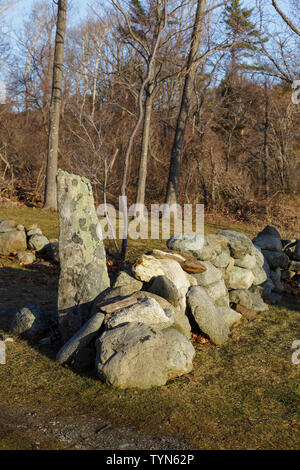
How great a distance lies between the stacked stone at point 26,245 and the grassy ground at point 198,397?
457 cm

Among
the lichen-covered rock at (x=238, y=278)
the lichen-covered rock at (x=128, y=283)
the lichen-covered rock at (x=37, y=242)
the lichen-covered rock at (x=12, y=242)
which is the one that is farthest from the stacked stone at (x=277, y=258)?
the lichen-covered rock at (x=12, y=242)

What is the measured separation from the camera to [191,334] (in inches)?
233

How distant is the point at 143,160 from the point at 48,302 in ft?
26.0

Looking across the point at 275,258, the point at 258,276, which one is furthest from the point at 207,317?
the point at 275,258

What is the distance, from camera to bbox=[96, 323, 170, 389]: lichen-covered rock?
14.3 feet

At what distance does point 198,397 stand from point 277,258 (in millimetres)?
5552

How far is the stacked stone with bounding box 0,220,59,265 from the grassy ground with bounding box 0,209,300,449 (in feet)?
15.0

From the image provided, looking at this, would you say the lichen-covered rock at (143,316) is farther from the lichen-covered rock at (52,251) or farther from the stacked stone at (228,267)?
the lichen-covered rock at (52,251)

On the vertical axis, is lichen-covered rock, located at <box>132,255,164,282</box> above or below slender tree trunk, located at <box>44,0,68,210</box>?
below

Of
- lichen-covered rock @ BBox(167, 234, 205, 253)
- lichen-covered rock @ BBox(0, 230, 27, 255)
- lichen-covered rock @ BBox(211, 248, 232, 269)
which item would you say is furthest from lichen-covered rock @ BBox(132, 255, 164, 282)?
lichen-covered rock @ BBox(0, 230, 27, 255)

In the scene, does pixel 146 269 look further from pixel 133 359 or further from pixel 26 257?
pixel 26 257

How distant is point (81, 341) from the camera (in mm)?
4977

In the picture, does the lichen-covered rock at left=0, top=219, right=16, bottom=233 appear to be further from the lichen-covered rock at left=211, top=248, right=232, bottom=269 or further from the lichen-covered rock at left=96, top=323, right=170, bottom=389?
the lichen-covered rock at left=96, top=323, right=170, bottom=389
